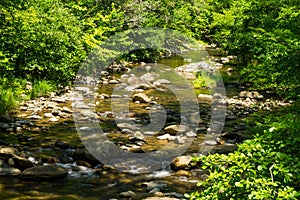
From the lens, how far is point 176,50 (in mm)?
24656

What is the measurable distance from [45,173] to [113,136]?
3.20m

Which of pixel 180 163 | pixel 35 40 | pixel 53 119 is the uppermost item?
pixel 35 40

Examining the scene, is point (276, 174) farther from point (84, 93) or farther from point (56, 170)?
point (84, 93)

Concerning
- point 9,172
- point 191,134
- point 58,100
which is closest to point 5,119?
point 58,100

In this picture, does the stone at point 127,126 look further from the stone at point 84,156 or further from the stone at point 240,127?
the stone at point 240,127

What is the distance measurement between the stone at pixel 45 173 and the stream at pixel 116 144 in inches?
4.9

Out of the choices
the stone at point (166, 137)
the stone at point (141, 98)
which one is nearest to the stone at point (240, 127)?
the stone at point (166, 137)

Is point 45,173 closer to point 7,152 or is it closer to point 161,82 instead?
point 7,152

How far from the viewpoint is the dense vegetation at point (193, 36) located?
11.7 ft

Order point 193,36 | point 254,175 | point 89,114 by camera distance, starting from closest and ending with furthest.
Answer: point 254,175 → point 89,114 → point 193,36

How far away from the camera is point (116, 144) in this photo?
30.5 ft

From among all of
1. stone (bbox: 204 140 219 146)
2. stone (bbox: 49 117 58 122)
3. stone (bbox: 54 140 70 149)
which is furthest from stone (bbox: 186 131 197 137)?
stone (bbox: 49 117 58 122)

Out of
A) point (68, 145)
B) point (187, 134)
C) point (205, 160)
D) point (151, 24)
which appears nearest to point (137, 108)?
point (187, 134)

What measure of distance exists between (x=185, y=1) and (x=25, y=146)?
29.4 ft
